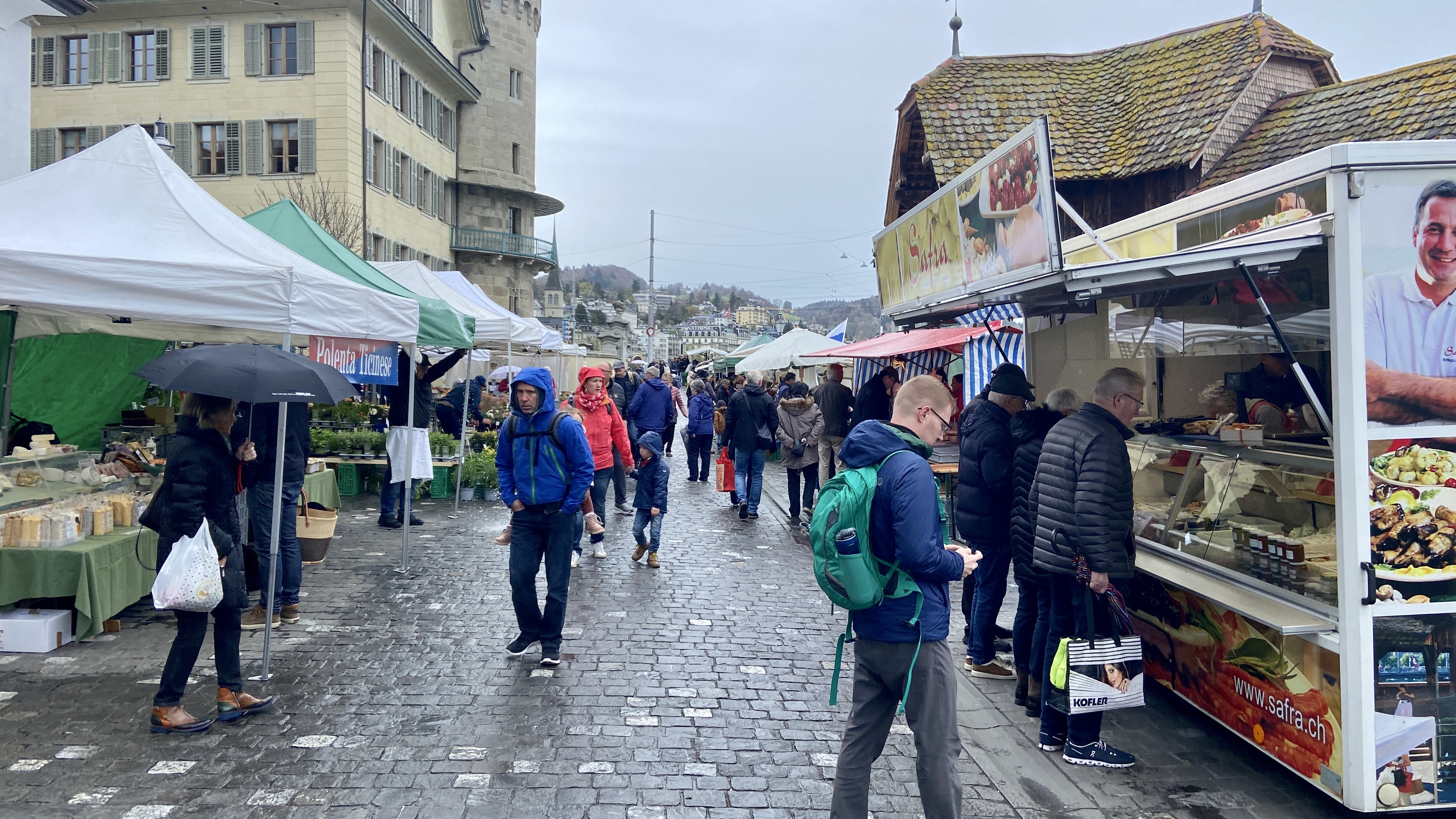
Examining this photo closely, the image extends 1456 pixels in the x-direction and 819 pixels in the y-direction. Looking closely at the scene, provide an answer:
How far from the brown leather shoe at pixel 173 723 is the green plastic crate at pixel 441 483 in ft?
27.4

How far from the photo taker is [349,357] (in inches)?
261

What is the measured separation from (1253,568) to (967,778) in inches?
71.8

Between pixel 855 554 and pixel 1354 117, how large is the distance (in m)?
11.1

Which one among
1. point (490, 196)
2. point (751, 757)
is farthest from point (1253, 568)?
point (490, 196)

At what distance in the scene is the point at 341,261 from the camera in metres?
8.36

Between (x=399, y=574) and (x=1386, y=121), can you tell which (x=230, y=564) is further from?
(x=1386, y=121)

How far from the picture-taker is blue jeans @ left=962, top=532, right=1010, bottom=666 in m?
5.61

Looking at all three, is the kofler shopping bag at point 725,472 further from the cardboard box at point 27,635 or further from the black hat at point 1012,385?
the cardboard box at point 27,635

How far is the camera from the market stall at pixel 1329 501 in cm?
356

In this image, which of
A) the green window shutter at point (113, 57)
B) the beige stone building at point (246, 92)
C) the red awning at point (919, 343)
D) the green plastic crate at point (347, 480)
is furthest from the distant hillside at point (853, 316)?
the green window shutter at point (113, 57)

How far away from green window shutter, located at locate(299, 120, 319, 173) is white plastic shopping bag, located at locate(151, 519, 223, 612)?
2466cm

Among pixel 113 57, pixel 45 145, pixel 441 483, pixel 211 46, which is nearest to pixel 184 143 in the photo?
Result: pixel 211 46

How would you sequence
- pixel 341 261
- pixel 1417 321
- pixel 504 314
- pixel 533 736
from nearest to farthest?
pixel 1417 321, pixel 533 736, pixel 341 261, pixel 504 314

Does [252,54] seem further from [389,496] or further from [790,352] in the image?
[389,496]
